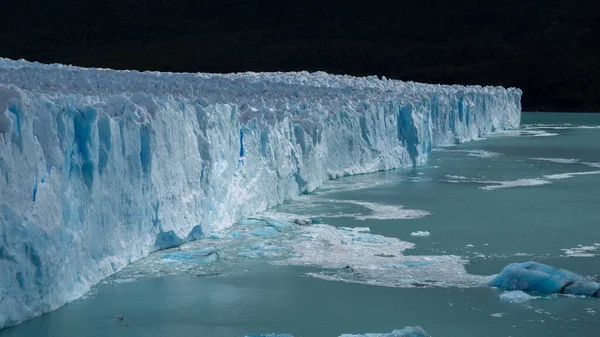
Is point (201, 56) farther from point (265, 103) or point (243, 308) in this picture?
point (243, 308)

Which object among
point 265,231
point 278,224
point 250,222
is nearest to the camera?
point 265,231

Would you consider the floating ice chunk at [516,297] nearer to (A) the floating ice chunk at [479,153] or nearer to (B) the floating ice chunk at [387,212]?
(B) the floating ice chunk at [387,212]

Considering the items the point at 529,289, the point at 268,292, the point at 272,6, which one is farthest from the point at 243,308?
the point at 272,6

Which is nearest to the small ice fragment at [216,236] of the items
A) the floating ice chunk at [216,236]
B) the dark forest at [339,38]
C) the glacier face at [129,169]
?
the floating ice chunk at [216,236]

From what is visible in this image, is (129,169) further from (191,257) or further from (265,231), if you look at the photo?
(265,231)

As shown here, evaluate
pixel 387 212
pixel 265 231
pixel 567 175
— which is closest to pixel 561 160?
pixel 567 175

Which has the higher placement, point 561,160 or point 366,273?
point 366,273
